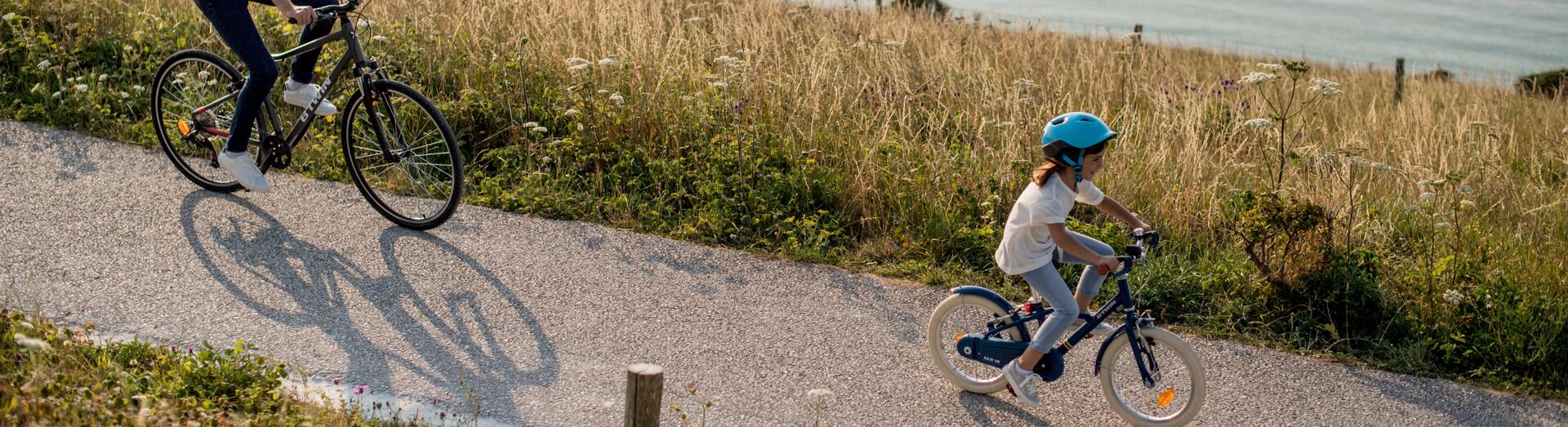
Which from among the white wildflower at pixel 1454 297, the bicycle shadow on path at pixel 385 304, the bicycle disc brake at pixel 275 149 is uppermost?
the white wildflower at pixel 1454 297

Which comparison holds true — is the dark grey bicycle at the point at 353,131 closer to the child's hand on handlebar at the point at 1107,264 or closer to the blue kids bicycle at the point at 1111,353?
the blue kids bicycle at the point at 1111,353

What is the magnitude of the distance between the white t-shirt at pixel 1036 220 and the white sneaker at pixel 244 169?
3.98m

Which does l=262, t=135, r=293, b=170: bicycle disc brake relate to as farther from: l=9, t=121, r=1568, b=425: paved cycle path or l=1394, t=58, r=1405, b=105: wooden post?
l=1394, t=58, r=1405, b=105: wooden post

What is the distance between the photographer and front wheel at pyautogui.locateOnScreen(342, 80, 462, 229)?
6.21 m

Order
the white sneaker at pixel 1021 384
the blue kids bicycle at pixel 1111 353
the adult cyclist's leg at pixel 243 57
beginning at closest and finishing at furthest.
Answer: the blue kids bicycle at pixel 1111 353 → the white sneaker at pixel 1021 384 → the adult cyclist's leg at pixel 243 57

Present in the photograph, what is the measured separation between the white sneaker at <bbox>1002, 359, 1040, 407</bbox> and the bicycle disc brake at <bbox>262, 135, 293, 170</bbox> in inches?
160

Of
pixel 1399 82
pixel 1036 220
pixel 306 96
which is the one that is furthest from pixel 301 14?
pixel 1399 82

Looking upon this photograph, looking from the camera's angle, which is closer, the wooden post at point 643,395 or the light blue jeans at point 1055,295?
the wooden post at point 643,395

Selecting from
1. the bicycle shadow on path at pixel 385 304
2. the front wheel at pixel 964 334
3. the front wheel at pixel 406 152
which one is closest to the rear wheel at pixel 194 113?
the bicycle shadow on path at pixel 385 304

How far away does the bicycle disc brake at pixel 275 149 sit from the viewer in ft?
21.7

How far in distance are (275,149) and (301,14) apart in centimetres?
102

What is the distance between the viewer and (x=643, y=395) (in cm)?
349

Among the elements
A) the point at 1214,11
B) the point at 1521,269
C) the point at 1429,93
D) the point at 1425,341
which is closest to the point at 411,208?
the point at 1425,341

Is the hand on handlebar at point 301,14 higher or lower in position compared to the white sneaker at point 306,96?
higher
